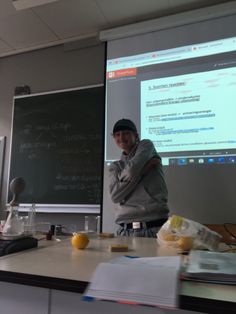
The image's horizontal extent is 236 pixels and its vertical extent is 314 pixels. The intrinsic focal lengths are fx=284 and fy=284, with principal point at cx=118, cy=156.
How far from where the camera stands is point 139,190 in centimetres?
179

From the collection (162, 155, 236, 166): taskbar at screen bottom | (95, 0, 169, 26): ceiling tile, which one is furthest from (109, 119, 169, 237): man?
(95, 0, 169, 26): ceiling tile

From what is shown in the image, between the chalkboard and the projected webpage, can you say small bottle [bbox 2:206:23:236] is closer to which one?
the projected webpage

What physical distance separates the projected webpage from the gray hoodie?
1.89 ft

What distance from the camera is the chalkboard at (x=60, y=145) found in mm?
2848

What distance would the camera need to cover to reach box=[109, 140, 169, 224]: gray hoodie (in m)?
1.74

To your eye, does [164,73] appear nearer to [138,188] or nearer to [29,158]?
[138,188]

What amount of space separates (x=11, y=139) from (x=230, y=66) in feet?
7.85

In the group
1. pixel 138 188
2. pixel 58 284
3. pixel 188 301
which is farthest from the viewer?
pixel 138 188

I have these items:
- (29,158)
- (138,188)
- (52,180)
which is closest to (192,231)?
(138,188)

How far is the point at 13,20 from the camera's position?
113 inches

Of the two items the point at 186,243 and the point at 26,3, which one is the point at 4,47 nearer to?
the point at 26,3

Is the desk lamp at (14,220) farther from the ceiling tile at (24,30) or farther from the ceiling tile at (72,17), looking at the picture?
the ceiling tile at (24,30)

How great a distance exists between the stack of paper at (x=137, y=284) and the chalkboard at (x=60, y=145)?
209 centimetres

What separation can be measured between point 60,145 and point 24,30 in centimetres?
129
